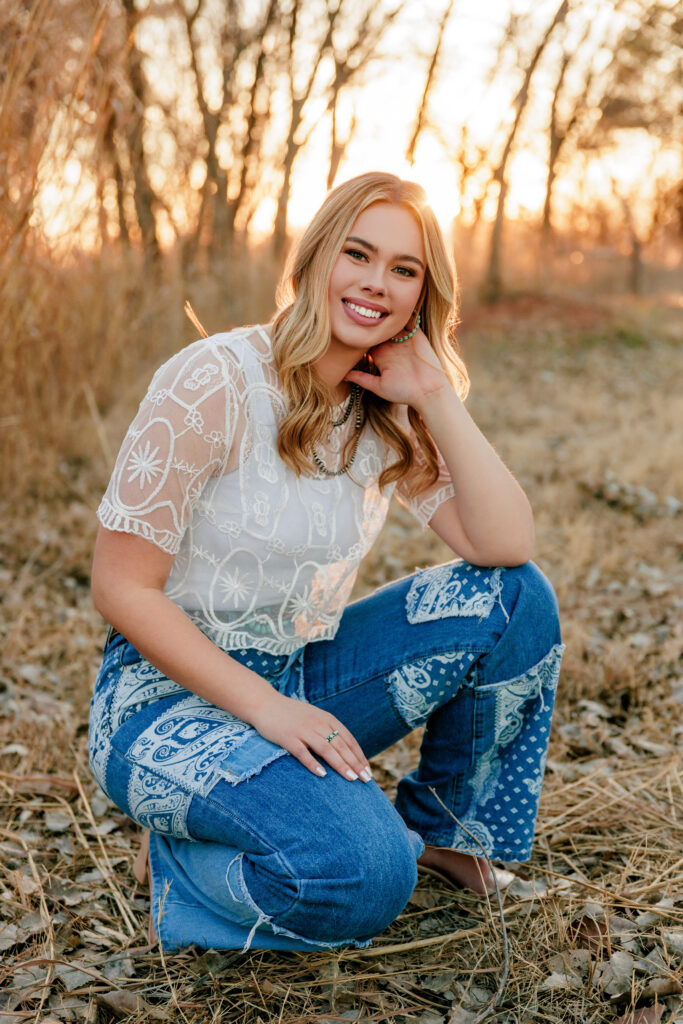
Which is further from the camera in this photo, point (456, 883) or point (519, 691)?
point (456, 883)

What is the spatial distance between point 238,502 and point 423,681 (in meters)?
0.57

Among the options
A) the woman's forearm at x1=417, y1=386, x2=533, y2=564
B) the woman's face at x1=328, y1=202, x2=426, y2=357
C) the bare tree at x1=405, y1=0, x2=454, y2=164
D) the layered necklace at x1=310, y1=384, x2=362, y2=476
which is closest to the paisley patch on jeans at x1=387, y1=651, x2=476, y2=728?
the woman's forearm at x1=417, y1=386, x2=533, y2=564

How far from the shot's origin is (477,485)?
2006 mm

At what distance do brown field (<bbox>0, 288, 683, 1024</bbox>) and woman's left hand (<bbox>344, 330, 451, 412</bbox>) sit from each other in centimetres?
114

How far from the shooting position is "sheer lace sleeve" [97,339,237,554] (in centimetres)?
164

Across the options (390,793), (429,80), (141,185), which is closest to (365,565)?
(390,793)

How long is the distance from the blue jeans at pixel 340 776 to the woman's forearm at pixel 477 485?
0.07 m

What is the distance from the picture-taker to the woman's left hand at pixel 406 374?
6.66 ft

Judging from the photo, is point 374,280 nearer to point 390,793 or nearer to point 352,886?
point 352,886

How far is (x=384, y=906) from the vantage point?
1.57m

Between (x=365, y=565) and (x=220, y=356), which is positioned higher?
(x=220, y=356)

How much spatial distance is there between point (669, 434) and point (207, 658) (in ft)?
17.9

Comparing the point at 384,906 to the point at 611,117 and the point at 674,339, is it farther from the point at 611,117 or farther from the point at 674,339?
the point at 611,117

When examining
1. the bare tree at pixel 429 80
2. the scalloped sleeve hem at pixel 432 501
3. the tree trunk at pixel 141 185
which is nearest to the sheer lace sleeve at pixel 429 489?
the scalloped sleeve hem at pixel 432 501
